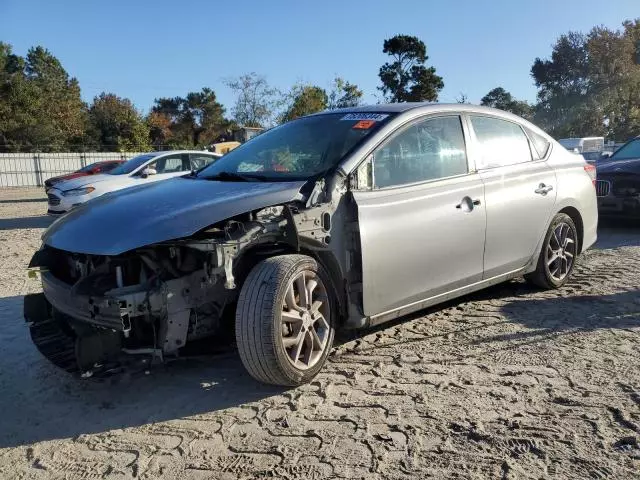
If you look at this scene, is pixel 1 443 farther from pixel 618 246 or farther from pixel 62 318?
pixel 618 246

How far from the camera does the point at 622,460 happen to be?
7.85 ft

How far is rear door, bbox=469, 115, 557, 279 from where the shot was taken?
4281mm

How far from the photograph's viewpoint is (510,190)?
14.5 ft

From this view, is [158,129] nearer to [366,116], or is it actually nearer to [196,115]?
[196,115]

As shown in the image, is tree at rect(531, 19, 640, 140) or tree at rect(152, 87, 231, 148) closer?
tree at rect(531, 19, 640, 140)

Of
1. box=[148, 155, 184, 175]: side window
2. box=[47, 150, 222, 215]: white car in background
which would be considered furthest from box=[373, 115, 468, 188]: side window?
box=[148, 155, 184, 175]: side window

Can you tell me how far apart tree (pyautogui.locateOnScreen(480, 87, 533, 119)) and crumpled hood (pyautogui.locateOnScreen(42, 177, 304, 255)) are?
63392 mm

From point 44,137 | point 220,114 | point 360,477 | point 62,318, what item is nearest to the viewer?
point 360,477

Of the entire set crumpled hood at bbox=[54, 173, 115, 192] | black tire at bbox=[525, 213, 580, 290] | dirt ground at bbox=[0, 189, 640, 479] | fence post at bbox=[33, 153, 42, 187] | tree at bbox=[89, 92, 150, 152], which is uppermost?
tree at bbox=[89, 92, 150, 152]

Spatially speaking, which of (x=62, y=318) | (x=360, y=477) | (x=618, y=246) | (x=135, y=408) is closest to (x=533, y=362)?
(x=360, y=477)

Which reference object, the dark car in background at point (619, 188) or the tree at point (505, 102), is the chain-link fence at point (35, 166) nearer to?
the dark car in background at point (619, 188)

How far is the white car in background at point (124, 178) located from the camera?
36.4ft

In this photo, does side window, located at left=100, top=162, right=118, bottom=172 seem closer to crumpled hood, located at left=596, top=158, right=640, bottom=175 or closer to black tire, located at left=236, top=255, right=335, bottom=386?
crumpled hood, located at left=596, top=158, right=640, bottom=175

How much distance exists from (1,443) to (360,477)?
1.85 metres
